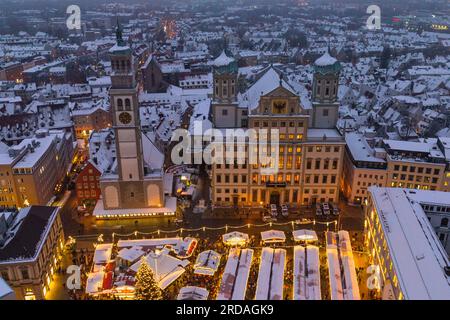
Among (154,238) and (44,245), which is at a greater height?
(44,245)

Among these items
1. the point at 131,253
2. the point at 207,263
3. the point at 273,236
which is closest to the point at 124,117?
the point at 131,253

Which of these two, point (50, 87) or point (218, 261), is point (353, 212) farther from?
point (50, 87)

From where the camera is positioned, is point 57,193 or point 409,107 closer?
point 57,193

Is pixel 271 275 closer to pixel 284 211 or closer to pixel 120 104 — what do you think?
pixel 284 211

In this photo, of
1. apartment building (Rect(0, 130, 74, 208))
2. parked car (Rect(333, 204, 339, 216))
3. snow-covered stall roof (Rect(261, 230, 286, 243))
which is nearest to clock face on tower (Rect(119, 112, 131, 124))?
apartment building (Rect(0, 130, 74, 208))

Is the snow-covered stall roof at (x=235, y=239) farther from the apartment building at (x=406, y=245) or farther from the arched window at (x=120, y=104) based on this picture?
the arched window at (x=120, y=104)
